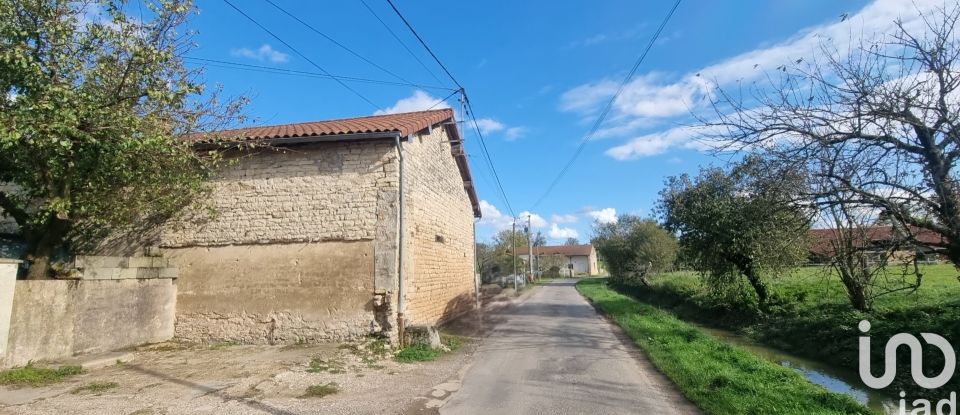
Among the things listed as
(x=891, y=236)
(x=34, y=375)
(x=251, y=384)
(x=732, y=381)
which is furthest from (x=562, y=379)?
(x=34, y=375)

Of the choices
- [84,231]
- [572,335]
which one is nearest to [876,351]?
[572,335]

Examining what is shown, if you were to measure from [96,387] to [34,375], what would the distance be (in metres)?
1.37

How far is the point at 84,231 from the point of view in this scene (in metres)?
10.3

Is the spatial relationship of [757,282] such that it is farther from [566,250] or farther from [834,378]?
[566,250]

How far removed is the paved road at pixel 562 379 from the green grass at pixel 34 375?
597cm

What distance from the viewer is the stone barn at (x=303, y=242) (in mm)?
10562

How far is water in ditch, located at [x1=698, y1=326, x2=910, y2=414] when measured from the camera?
7254 millimetres

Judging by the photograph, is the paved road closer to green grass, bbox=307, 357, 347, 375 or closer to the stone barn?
green grass, bbox=307, 357, 347, 375

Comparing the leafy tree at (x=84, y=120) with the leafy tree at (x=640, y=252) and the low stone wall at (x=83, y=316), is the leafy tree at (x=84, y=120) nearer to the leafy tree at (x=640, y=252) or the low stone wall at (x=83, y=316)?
the low stone wall at (x=83, y=316)

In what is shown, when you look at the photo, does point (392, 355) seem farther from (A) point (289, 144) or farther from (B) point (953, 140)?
(B) point (953, 140)

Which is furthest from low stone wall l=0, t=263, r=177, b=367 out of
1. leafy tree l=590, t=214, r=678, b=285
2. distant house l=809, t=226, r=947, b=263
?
leafy tree l=590, t=214, r=678, b=285

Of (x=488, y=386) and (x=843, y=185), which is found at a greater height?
(x=843, y=185)

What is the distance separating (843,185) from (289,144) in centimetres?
1062

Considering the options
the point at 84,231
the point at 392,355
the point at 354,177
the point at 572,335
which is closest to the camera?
the point at 392,355
